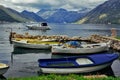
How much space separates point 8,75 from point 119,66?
17580mm

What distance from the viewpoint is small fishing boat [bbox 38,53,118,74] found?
34.3 m

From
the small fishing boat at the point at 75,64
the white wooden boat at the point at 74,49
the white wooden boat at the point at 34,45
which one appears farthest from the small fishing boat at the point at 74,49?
the small fishing boat at the point at 75,64

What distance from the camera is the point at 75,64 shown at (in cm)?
3628

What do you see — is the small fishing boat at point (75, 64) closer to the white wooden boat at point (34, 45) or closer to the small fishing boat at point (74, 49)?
the small fishing boat at point (74, 49)

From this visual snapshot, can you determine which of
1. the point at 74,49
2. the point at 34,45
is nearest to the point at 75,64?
the point at 74,49

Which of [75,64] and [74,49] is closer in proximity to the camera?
[75,64]

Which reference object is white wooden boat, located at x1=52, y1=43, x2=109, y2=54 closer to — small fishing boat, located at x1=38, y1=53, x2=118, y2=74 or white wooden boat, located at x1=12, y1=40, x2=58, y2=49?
white wooden boat, located at x1=12, y1=40, x2=58, y2=49

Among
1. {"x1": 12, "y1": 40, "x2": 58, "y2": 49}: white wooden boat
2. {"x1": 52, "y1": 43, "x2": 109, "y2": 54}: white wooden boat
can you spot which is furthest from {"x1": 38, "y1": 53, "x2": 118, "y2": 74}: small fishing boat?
Answer: {"x1": 12, "y1": 40, "x2": 58, "y2": 49}: white wooden boat

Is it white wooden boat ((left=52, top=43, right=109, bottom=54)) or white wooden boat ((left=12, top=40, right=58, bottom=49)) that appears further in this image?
white wooden boat ((left=12, top=40, right=58, bottom=49))

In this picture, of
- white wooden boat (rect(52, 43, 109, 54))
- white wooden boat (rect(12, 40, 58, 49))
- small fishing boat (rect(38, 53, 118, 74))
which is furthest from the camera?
white wooden boat (rect(12, 40, 58, 49))

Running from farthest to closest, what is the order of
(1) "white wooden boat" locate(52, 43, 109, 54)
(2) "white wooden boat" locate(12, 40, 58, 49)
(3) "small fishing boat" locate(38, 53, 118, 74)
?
1. (2) "white wooden boat" locate(12, 40, 58, 49)
2. (1) "white wooden boat" locate(52, 43, 109, 54)
3. (3) "small fishing boat" locate(38, 53, 118, 74)

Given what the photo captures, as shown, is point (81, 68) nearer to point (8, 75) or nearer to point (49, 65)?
point (49, 65)

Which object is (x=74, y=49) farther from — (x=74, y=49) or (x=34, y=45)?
(x=34, y=45)

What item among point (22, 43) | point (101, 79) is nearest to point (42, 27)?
point (22, 43)
